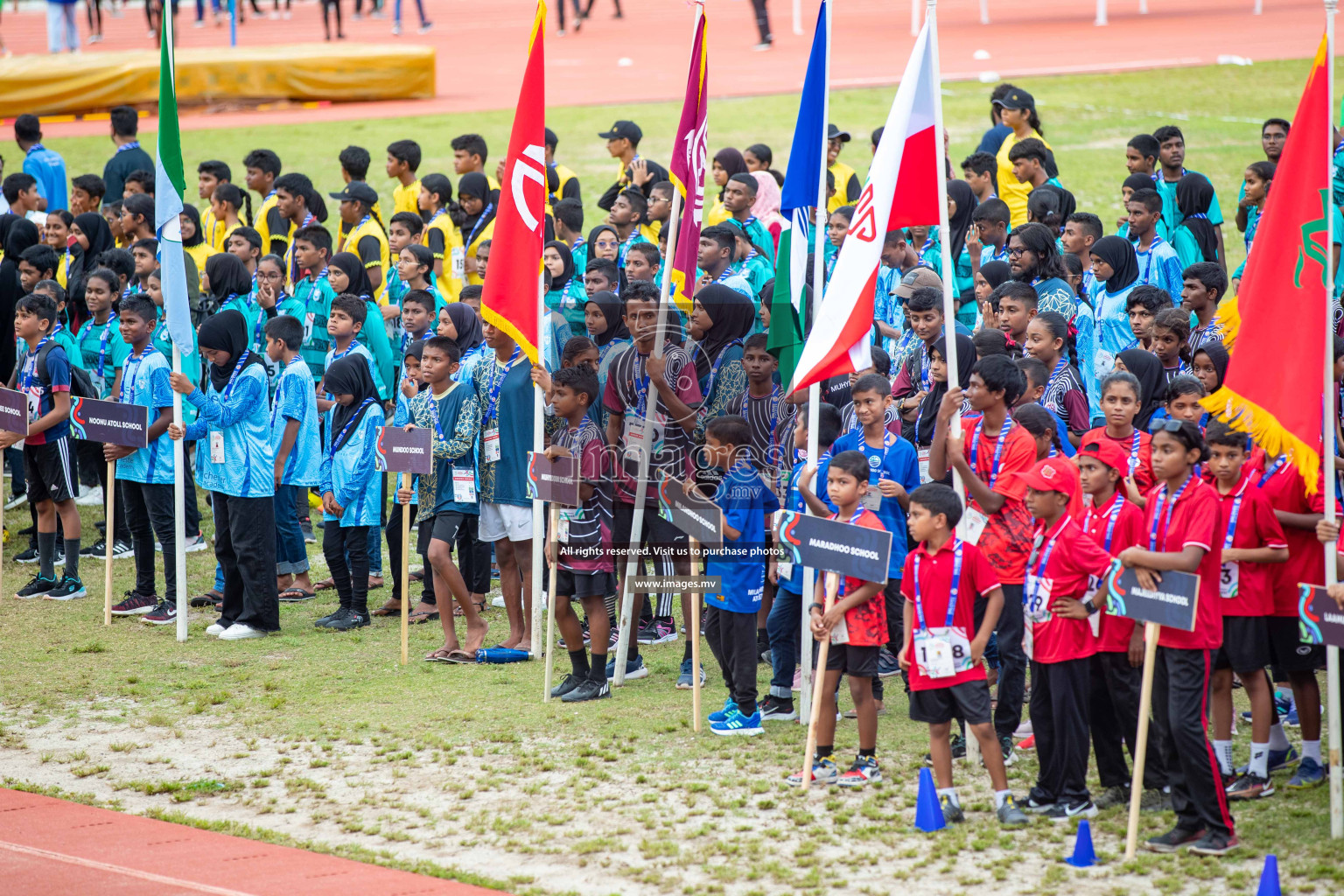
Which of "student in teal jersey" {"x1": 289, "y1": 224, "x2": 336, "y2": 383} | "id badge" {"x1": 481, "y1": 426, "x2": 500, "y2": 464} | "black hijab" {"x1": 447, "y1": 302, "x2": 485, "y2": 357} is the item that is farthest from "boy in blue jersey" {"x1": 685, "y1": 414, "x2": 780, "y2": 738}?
"student in teal jersey" {"x1": 289, "y1": 224, "x2": 336, "y2": 383}

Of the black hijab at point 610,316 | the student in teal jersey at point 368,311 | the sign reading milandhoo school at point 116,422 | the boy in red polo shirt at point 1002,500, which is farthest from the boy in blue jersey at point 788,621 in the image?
the sign reading milandhoo school at point 116,422

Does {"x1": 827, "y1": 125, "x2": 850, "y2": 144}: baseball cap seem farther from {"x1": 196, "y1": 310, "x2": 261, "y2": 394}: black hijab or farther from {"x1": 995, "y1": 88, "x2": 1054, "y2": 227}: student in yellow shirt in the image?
{"x1": 196, "y1": 310, "x2": 261, "y2": 394}: black hijab

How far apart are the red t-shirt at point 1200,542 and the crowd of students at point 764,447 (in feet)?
0.06

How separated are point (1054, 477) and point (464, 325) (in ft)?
15.6

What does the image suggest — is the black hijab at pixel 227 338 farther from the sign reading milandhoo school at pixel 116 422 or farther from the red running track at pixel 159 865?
the red running track at pixel 159 865

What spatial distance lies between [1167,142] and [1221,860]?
328 inches

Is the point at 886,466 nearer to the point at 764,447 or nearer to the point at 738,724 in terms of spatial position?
the point at 764,447

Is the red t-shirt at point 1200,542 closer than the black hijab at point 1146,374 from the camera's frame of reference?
Yes

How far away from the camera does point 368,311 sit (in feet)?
36.9

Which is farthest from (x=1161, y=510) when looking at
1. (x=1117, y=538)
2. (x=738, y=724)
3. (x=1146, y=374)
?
(x=738, y=724)

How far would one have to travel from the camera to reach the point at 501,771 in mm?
7602

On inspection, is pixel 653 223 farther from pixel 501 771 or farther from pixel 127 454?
pixel 501 771

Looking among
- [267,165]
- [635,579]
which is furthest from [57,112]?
[635,579]

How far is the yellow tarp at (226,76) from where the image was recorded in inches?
1060
